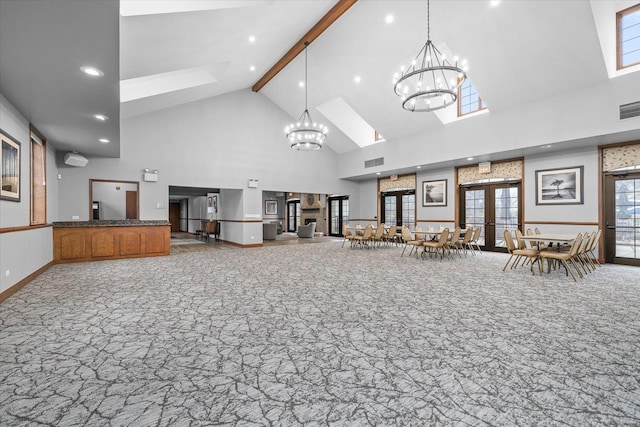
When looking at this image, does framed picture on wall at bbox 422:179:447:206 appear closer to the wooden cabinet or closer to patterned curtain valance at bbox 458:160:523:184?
patterned curtain valance at bbox 458:160:523:184

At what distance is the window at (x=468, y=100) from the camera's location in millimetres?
8823

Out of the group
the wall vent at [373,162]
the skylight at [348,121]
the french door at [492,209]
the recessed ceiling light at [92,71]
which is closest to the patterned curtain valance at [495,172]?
the french door at [492,209]

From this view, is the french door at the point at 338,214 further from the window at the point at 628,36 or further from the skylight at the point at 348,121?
the window at the point at 628,36

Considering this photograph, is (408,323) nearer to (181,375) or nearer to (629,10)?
(181,375)

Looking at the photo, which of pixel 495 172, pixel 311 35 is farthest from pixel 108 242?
pixel 495 172

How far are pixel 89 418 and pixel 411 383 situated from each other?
6.74ft

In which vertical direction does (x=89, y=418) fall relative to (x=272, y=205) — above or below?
below

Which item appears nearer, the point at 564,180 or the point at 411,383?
the point at 411,383

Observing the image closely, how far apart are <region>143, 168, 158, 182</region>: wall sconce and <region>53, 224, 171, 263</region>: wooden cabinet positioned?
1781mm

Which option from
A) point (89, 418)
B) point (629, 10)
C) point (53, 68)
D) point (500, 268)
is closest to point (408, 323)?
point (89, 418)

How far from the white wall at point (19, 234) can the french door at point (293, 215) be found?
13.7 metres

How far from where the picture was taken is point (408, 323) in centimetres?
321

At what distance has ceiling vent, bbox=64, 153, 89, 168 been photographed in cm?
763

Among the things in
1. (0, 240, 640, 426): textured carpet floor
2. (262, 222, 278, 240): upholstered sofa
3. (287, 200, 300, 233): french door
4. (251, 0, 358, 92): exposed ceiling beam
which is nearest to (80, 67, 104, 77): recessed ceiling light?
(0, 240, 640, 426): textured carpet floor
